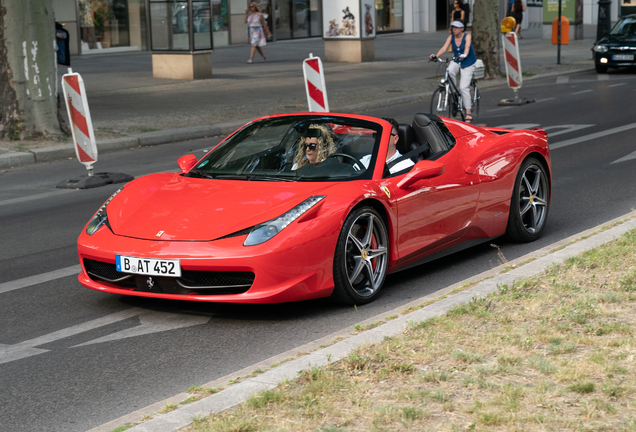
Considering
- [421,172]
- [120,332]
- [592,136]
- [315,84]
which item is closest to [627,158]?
[592,136]

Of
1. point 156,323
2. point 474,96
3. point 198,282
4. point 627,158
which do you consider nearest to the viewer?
point 198,282

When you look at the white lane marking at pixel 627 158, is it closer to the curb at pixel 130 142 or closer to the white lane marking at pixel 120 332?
the curb at pixel 130 142

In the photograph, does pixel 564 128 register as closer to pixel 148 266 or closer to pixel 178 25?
pixel 148 266

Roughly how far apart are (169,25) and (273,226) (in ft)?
60.2

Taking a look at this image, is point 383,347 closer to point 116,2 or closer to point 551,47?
point 116,2

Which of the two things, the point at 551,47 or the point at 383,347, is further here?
the point at 551,47

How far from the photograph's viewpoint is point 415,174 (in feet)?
19.8

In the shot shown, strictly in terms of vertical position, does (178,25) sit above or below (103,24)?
below

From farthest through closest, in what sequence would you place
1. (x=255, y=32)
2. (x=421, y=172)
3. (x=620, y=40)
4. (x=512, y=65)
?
1. (x=255, y=32)
2. (x=620, y=40)
3. (x=512, y=65)
4. (x=421, y=172)

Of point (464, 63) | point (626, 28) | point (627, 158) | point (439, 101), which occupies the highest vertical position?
point (626, 28)

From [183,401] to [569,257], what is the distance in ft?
10.4

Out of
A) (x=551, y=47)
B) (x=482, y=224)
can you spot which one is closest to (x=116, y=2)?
(x=551, y=47)

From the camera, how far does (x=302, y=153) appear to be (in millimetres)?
6305

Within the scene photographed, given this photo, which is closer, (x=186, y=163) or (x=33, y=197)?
(x=186, y=163)
